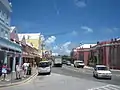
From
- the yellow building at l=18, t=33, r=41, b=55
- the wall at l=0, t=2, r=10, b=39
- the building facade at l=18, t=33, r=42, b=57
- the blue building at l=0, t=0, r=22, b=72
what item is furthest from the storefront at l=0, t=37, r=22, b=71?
the yellow building at l=18, t=33, r=41, b=55

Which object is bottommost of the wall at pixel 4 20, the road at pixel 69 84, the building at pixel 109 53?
the road at pixel 69 84

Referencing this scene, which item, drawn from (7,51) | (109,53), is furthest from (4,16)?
(109,53)

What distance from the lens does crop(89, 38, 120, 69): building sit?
225ft

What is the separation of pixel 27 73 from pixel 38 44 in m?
56.6

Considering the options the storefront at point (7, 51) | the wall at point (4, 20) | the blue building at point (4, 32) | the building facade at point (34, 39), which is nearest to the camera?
the storefront at point (7, 51)

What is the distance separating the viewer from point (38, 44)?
9150 cm

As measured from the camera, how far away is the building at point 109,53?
68.7 meters

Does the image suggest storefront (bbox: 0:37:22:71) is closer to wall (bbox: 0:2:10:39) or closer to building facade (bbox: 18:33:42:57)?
wall (bbox: 0:2:10:39)

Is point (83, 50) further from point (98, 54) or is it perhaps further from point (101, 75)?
point (101, 75)

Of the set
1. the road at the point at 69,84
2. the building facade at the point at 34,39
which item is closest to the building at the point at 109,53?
the building facade at the point at 34,39

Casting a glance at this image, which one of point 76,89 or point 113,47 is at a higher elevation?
point 113,47

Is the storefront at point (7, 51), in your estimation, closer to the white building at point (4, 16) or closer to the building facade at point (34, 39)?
the white building at point (4, 16)

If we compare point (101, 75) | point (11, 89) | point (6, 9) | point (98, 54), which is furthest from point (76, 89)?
point (98, 54)

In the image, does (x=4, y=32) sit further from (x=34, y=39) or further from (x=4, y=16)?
(x=34, y=39)
